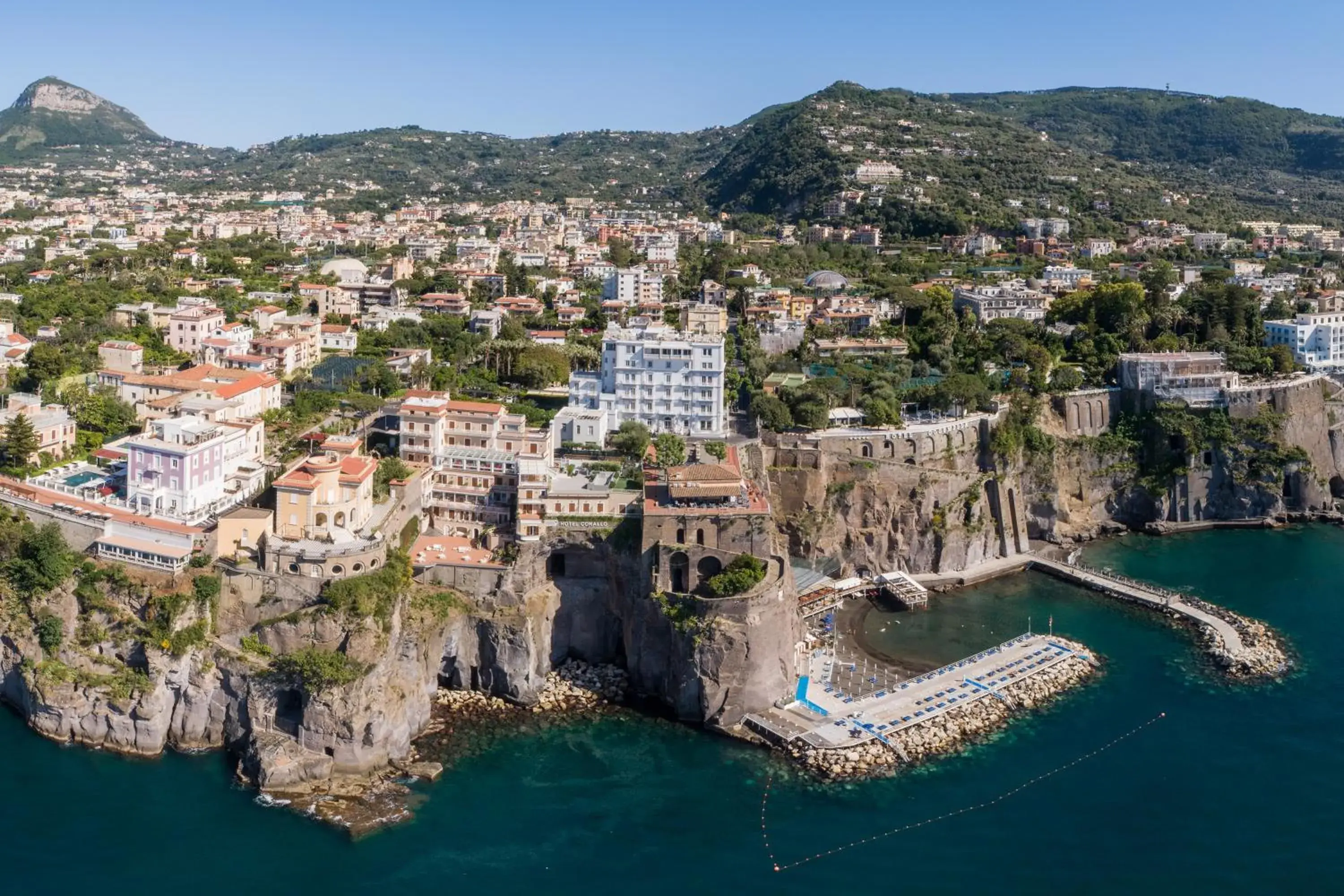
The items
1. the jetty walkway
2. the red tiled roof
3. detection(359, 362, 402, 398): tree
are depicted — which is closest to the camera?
the jetty walkway

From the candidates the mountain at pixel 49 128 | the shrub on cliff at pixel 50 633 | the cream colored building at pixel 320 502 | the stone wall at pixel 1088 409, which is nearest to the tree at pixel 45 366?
the cream colored building at pixel 320 502

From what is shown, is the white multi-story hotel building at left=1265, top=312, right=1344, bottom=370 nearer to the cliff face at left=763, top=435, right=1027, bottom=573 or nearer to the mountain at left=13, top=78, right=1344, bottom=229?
the cliff face at left=763, top=435, right=1027, bottom=573

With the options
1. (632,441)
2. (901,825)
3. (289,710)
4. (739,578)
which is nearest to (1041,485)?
(632,441)

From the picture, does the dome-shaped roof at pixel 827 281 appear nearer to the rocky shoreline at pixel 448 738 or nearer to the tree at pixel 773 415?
the tree at pixel 773 415

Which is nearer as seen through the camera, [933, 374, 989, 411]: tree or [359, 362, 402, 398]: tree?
[359, 362, 402, 398]: tree

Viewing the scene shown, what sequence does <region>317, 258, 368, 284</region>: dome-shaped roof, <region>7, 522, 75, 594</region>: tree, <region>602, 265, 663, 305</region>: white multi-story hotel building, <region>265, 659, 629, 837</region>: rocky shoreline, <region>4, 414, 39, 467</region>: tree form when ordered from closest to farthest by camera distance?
<region>265, 659, 629, 837</region>: rocky shoreline → <region>7, 522, 75, 594</region>: tree → <region>4, 414, 39, 467</region>: tree → <region>317, 258, 368, 284</region>: dome-shaped roof → <region>602, 265, 663, 305</region>: white multi-story hotel building

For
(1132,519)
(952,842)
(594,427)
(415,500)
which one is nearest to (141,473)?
(415,500)

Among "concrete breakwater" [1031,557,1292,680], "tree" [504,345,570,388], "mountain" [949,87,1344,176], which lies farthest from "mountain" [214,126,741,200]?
"concrete breakwater" [1031,557,1292,680]
